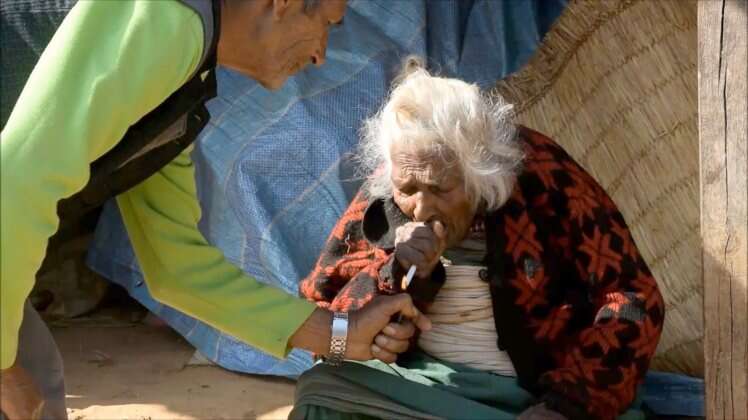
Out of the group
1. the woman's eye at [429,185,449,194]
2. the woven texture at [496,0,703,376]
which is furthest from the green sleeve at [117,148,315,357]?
the woven texture at [496,0,703,376]

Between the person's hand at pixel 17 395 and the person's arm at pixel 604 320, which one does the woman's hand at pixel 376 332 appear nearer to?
the person's arm at pixel 604 320

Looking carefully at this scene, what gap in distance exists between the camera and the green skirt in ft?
12.1

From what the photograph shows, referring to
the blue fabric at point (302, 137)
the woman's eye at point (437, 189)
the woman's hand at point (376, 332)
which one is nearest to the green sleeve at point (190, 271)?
the woman's hand at point (376, 332)

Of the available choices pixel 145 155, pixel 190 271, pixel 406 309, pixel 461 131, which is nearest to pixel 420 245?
pixel 406 309

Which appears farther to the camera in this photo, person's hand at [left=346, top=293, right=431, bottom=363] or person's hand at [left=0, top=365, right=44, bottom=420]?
person's hand at [left=346, top=293, right=431, bottom=363]

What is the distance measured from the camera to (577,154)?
5.08 meters

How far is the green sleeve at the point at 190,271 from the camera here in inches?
128

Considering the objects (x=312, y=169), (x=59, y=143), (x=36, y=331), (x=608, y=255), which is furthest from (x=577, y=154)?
(x=59, y=143)

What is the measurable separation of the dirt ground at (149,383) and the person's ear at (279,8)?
2.22 metres

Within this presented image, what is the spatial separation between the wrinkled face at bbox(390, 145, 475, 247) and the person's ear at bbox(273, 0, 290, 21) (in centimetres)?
94

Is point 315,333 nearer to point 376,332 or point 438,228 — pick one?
point 376,332

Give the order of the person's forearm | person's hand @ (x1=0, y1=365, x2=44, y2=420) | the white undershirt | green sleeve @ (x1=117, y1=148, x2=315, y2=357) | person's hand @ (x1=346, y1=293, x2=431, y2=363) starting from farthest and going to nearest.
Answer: the white undershirt, person's hand @ (x1=346, y1=293, x2=431, y2=363), the person's forearm, green sleeve @ (x1=117, y1=148, x2=315, y2=357), person's hand @ (x1=0, y1=365, x2=44, y2=420)

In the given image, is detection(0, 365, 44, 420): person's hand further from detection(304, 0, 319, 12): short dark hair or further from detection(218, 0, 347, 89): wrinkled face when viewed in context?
detection(304, 0, 319, 12): short dark hair

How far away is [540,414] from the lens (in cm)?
361
